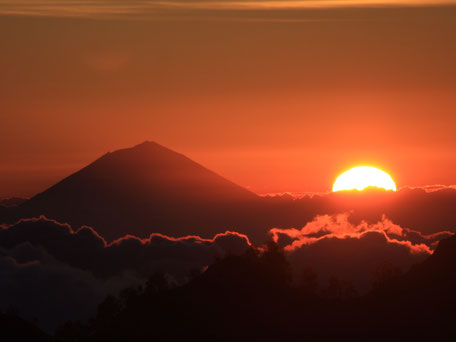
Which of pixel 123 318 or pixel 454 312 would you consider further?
pixel 123 318

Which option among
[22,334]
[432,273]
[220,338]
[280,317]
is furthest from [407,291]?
[22,334]

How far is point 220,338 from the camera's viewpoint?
17488 centimetres

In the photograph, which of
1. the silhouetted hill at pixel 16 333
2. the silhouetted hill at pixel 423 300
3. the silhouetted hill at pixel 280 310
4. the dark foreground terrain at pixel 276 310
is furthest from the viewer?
the silhouetted hill at pixel 16 333

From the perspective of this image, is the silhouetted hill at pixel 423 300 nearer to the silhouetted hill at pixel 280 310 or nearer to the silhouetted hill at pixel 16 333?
the silhouetted hill at pixel 280 310

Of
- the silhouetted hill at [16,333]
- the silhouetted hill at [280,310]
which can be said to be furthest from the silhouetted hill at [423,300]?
the silhouetted hill at [16,333]

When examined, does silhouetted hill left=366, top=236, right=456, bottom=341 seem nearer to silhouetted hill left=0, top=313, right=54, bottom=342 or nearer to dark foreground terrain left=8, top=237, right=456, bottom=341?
dark foreground terrain left=8, top=237, right=456, bottom=341

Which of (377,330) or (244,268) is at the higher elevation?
(244,268)

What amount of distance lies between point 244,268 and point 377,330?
3308 centimetres

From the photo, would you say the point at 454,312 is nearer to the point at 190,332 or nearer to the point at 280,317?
the point at 280,317

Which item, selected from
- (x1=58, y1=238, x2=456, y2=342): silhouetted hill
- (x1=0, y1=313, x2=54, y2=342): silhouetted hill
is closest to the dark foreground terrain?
(x1=58, y1=238, x2=456, y2=342): silhouetted hill

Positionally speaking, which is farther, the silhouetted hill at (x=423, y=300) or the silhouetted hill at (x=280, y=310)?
the silhouetted hill at (x=280, y=310)

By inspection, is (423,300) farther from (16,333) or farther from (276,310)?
(16,333)

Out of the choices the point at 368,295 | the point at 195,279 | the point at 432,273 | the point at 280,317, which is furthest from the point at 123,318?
the point at 432,273

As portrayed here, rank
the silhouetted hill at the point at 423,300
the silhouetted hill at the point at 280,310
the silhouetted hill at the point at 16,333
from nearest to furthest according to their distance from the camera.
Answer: the silhouetted hill at the point at 423,300 → the silhouetted hill at the point at 280,310 → the silhouetted hill at the point at 16,333
